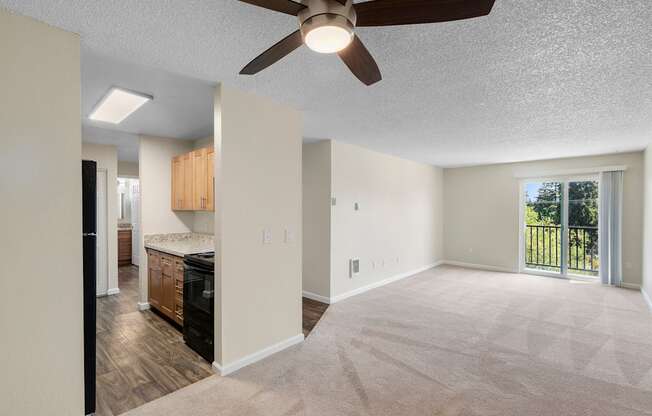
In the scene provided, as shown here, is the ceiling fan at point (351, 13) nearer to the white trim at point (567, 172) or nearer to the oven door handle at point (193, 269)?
the oven door handle at point (193, 269)

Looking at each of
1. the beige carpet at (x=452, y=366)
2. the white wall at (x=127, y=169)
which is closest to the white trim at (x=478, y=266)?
the beige carpet at (x=452, y=366)

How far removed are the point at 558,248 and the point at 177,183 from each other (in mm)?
7360

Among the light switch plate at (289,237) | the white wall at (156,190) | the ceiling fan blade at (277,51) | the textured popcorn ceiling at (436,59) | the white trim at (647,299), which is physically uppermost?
the textured popcorn ceiling at (436,59)

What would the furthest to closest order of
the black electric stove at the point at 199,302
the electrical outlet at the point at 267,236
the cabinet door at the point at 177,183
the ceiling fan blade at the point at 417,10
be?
the cabinet door at the point at 177,183, the electrical outlet at the point at 267,236, the black electric stove at the point at 199,302, the ceiling fan blade at the point at 417,10

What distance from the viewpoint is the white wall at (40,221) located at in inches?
65.1

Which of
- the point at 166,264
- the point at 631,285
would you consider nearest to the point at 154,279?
the point at 166,264

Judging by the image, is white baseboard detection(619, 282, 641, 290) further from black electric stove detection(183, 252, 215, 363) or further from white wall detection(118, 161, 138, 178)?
white wall detection(118, 161, 138, 178)

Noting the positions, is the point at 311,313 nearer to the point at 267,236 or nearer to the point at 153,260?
the point at 267,236

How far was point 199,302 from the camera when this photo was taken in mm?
2922

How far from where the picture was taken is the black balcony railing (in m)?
5.95

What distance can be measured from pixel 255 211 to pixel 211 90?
116 cm

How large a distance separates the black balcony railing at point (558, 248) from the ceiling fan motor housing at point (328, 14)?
700cm

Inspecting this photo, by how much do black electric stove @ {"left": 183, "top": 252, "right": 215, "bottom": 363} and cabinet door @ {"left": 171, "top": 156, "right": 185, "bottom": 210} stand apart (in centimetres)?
140

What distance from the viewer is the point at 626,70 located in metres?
2.23
